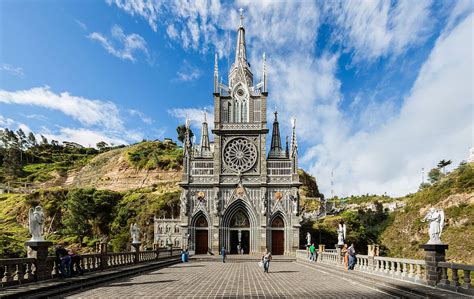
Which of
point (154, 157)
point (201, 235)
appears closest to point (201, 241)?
point (201, 235)

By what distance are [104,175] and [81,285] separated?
299 feet

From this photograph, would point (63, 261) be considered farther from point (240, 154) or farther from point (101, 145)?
point (101, 145)

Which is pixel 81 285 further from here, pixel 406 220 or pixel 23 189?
pixel 23 189

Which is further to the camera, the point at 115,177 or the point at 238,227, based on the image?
the point at 115,177

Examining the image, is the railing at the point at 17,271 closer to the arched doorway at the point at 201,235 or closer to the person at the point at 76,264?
the person at the point at 76,264

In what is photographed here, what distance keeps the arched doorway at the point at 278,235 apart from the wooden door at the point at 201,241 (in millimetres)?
7779

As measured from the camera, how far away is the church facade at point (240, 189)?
1634 inches

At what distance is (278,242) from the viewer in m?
41.8

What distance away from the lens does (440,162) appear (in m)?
101

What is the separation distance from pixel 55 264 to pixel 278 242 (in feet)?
100.0

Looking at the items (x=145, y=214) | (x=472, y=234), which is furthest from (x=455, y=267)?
(x=145, y=214)

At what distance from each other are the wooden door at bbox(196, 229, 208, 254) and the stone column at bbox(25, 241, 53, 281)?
29.3 metres

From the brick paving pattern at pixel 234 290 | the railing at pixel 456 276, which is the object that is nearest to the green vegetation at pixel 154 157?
the brick paving pattern at pixel 234 290

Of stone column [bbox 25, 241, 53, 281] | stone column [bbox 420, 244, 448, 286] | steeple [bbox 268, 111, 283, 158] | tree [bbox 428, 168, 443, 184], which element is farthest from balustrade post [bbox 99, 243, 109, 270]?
tree [bbox 428, 168, 443, 184]
